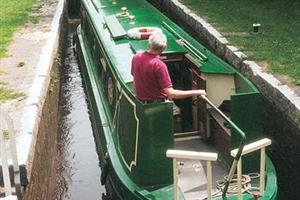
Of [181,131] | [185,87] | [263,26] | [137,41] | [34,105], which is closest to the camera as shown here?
[181,131]

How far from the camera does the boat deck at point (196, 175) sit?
18.5ft

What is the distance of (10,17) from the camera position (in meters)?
12.9

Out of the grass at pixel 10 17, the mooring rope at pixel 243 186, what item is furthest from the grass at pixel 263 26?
the grass at pixel 10 17

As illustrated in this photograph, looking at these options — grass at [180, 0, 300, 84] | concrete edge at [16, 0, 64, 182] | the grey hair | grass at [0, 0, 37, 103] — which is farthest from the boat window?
grass at [0, 0, 37, 103]

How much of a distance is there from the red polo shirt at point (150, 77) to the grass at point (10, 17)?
4955 millimetres

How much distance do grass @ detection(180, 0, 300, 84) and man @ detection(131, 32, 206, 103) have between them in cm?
289

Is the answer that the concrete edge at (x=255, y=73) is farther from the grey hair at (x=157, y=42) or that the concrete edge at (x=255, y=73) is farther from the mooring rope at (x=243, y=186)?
the grey hair at (x=157, y=42)

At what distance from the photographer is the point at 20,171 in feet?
18.0

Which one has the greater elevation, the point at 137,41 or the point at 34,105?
the point at 137,41

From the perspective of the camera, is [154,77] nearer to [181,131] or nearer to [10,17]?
[181,131]

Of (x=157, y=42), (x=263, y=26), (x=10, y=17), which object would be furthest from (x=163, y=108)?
(x=10, y=17)

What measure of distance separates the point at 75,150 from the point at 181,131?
2309 mm

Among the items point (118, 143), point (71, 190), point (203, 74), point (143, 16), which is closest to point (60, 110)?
point (143, 16)

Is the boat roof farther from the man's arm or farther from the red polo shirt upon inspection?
the man's arm
